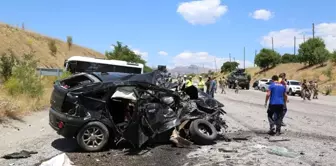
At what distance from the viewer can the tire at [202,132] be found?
31.9 ft

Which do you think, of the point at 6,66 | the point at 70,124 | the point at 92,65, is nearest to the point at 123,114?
the point at 70,124

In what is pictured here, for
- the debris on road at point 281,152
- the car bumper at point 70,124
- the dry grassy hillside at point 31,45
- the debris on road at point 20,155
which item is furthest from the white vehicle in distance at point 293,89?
the debris on road at point 20,155

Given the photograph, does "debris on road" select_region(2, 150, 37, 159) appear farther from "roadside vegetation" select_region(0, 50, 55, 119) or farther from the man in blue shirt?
"roadside vegetation" select_region(0, 50, 55, 119)

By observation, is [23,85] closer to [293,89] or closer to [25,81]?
[25,81]

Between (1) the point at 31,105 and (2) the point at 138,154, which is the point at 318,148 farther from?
(1) the point at 31,105

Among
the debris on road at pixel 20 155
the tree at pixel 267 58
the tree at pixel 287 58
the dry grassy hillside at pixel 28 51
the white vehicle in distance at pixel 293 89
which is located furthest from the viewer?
the tree at pixel 287 58

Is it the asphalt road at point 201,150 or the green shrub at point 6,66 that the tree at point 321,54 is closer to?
the green shrub at point 6,66

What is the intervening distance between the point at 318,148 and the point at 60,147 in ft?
18.8

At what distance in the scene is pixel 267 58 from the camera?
330 feet

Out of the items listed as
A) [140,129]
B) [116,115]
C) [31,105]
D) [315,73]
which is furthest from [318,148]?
[315,73]

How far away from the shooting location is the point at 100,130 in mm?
9133

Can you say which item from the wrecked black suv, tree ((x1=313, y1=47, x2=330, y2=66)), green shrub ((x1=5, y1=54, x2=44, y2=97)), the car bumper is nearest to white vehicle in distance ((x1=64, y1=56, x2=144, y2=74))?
green shrub ((x1=5, y1=54, x2=44, y2=97))

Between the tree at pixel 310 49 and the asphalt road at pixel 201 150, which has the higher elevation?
the tree at pixel 310 49

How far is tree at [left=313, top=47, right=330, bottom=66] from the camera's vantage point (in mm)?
74500
